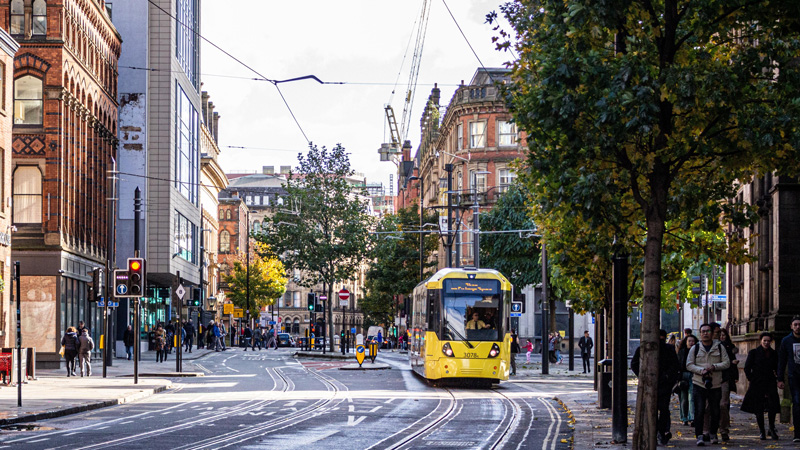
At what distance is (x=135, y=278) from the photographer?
30.0 m

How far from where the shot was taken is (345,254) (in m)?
61.3

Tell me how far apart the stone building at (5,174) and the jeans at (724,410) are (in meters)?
23.7

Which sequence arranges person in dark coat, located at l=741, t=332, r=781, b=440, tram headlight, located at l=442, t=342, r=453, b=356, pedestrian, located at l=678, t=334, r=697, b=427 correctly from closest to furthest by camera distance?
person in dark coat, located at l=741, t=332, r=781, b=440 → pedestrian, located at l=678, t=334, r=697, b=427 → tram headlight, located at l=442, t=342, r=453, b=356

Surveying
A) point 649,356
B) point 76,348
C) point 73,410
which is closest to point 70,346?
point 76,348

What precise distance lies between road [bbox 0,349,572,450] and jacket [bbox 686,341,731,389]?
2.11 m

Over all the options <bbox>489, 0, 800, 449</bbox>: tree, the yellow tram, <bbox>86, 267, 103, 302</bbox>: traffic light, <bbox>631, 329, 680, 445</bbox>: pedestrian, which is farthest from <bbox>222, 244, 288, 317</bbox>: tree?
<bbox>489, 0, 800, 449</bbox>: tree

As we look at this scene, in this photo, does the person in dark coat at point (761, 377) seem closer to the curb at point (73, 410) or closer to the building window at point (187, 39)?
the curb at point (73, 410)

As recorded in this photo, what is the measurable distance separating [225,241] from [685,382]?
12160 cm

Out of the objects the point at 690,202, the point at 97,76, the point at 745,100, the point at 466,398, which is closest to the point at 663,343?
the point at 690,202

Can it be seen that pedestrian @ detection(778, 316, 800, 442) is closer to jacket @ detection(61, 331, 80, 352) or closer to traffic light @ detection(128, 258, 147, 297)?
traffic light @ detection(128, 258, 147, 297)

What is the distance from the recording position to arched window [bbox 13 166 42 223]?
4291 cm

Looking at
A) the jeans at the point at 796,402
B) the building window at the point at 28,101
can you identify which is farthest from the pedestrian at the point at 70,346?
the jeans at the point at 796,402

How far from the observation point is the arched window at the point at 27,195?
4291cm

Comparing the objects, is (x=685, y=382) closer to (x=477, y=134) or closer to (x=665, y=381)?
(x=665, y=381)
